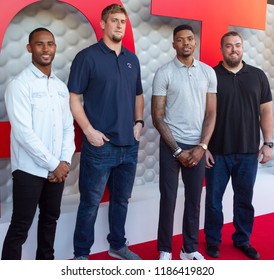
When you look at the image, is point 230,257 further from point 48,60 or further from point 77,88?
point 48,60

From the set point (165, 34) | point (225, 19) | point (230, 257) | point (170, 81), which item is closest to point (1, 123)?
point (170, 81)

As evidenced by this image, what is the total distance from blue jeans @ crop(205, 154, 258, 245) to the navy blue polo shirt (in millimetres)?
736

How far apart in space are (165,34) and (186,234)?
5.38 feet

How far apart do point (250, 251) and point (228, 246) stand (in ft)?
0.69

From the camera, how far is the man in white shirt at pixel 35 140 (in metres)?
2.08

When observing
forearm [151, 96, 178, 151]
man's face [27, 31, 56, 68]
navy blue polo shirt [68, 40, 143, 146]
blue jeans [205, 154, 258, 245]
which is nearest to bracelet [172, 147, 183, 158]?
forearm [151, 96, 178, 151]

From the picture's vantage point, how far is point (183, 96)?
2572 mm

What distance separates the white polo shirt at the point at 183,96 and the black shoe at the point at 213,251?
32.2 inches

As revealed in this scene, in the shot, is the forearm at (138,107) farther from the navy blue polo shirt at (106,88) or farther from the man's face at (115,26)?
the man's face at (115,26)

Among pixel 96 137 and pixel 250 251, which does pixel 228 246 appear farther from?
pixel 96 137

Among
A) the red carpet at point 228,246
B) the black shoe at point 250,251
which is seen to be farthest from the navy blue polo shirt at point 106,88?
the black shoe at point 250,251

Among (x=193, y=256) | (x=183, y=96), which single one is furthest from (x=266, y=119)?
(x=193, y=256)

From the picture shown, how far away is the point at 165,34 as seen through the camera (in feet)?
11.2

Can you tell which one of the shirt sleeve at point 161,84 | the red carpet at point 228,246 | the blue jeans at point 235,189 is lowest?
the red carpet at point 228,246
